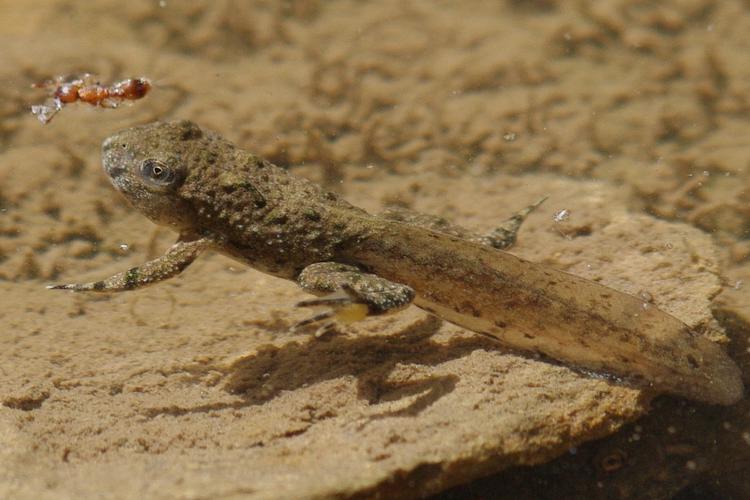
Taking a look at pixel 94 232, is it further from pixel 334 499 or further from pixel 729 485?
pixel 729 485

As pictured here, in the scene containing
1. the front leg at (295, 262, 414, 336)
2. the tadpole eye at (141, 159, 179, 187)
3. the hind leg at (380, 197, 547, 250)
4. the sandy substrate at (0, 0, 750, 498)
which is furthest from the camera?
the hind leg at (380, 197, 547, 250)

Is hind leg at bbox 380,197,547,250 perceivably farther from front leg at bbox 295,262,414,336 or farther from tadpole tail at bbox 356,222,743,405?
front leg at bbox 295,262,414,336

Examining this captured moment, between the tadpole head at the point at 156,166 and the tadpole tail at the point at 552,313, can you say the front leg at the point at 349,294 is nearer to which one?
the tadpole tail at the point at 552,313

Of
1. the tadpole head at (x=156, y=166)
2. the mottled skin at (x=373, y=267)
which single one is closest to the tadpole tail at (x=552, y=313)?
the mottled skin at (x=373, y=267)

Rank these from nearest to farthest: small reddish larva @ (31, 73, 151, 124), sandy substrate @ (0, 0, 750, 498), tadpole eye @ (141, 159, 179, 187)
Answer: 1. sandy substrate @ (0, 0, 750, 498)
2. tadpole eye @ (141, 159, 179, 187)
3. small reddish larva @ (31, 73, 151, 124)

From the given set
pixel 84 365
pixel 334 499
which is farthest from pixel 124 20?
pixel 334 499

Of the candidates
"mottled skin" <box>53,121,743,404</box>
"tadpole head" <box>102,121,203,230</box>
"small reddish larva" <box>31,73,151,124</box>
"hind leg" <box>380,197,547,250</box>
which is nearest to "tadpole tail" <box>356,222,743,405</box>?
"mottled skin" <box>53,121,743,404</box>

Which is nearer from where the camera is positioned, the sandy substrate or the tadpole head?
the sandy substrate
